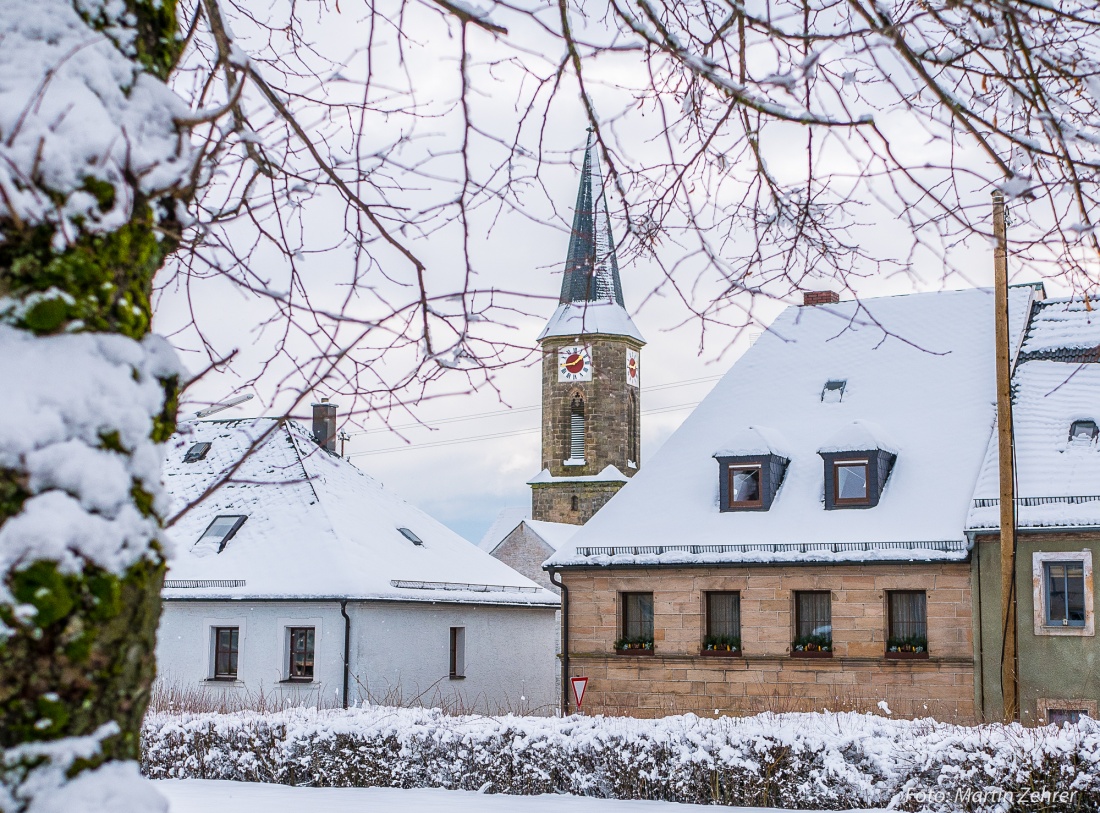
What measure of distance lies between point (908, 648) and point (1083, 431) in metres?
4.88

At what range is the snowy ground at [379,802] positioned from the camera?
35.9 feet

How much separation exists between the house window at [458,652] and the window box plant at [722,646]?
6.62 metres

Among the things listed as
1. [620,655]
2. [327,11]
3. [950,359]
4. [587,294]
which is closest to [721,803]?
[587,294]

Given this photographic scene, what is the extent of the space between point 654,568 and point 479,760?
35.2 feet

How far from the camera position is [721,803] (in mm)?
11523

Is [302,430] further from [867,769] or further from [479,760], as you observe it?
[867,769]

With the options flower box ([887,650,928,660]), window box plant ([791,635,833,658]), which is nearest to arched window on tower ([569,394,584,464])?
window box plant ([791,635,833,658])

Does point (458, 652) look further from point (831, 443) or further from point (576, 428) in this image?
point (576, 428)

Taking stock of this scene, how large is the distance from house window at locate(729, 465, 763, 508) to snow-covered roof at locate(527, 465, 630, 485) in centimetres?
3080

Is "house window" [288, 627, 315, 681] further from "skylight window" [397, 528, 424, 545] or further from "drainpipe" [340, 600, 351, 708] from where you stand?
"skylight window" [397, 528, 424, 545]

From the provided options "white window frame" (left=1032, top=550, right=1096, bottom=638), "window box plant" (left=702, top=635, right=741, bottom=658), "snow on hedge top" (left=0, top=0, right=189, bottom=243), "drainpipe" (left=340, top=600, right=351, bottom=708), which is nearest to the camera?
"snow on hedge top" (left=0, top=0, right=189, bottom=243)

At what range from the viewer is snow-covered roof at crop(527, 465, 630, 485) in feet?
180

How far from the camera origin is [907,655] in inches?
810

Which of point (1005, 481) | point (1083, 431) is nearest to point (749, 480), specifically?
point (1083, 431)
